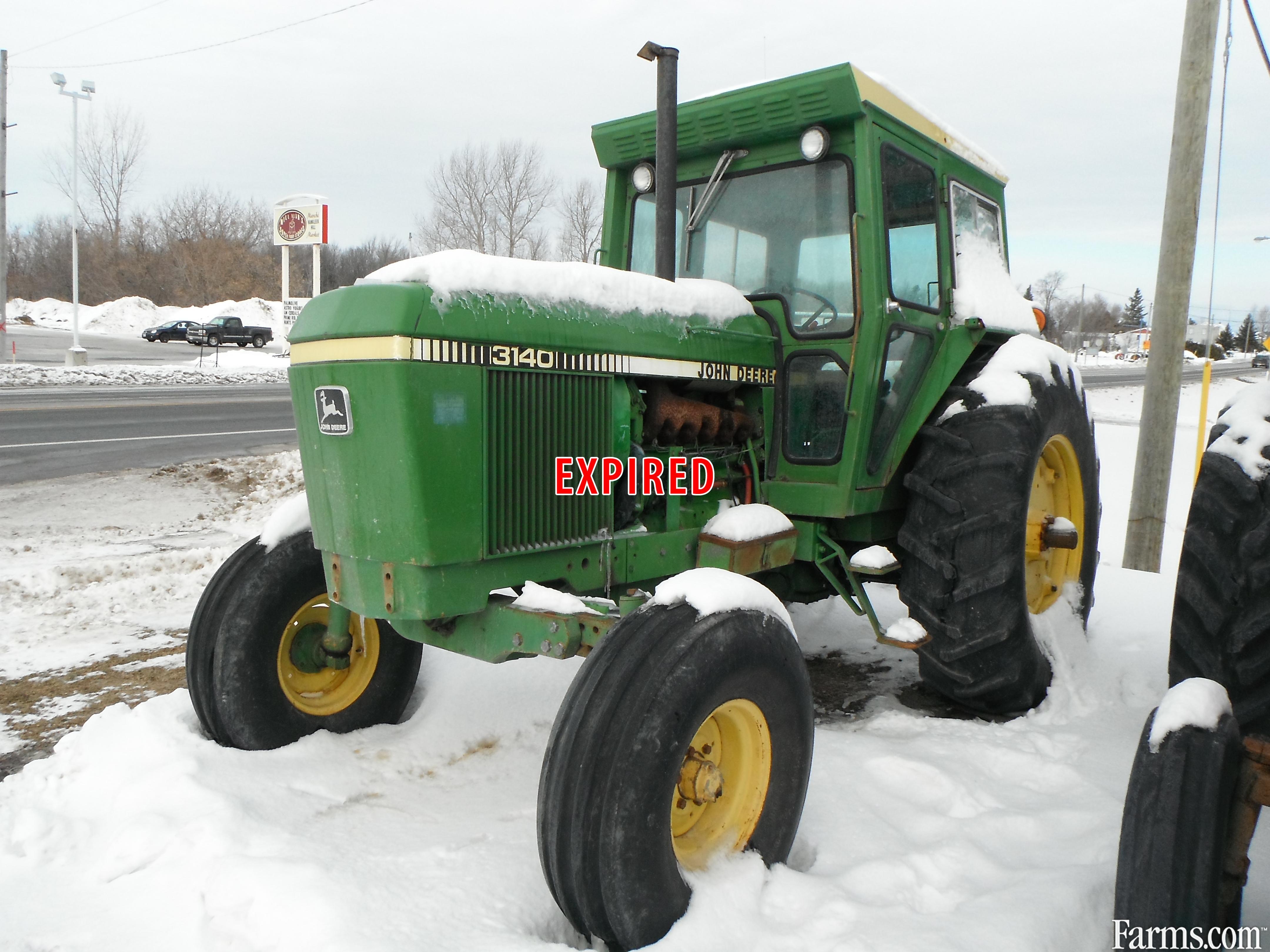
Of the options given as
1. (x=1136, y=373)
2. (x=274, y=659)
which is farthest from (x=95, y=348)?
(x=1136, y=373)

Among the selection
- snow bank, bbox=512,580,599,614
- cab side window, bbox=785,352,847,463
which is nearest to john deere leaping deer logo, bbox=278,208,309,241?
cab side window, bbox=785,352,847,463

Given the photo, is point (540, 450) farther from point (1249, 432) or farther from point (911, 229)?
point (1249, 432)

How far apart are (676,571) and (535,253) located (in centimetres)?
2814

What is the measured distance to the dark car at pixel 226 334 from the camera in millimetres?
36969

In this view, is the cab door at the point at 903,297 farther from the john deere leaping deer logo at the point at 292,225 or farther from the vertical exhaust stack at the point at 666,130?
the john deere leaping deer logo at the point at 292,225

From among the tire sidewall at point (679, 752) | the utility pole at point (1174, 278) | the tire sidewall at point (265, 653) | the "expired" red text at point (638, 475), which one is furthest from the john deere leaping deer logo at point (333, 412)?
the utility pole at point (1174, 278)

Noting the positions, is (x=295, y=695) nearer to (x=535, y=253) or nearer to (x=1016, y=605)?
(x=1016, y=605)

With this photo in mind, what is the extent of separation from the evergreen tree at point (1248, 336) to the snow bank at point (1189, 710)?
261 feet

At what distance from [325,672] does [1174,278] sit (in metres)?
5.19

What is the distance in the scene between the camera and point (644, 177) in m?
3.97

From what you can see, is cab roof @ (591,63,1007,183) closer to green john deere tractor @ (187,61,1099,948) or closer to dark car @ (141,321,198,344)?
green john deere tractor @ (187,61,1099,948)

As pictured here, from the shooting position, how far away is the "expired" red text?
2.87 meters

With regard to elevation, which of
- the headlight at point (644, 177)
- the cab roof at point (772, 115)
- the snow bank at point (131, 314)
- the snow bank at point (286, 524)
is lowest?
the snow bank at point (286, 524)

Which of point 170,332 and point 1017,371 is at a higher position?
point 170,332
